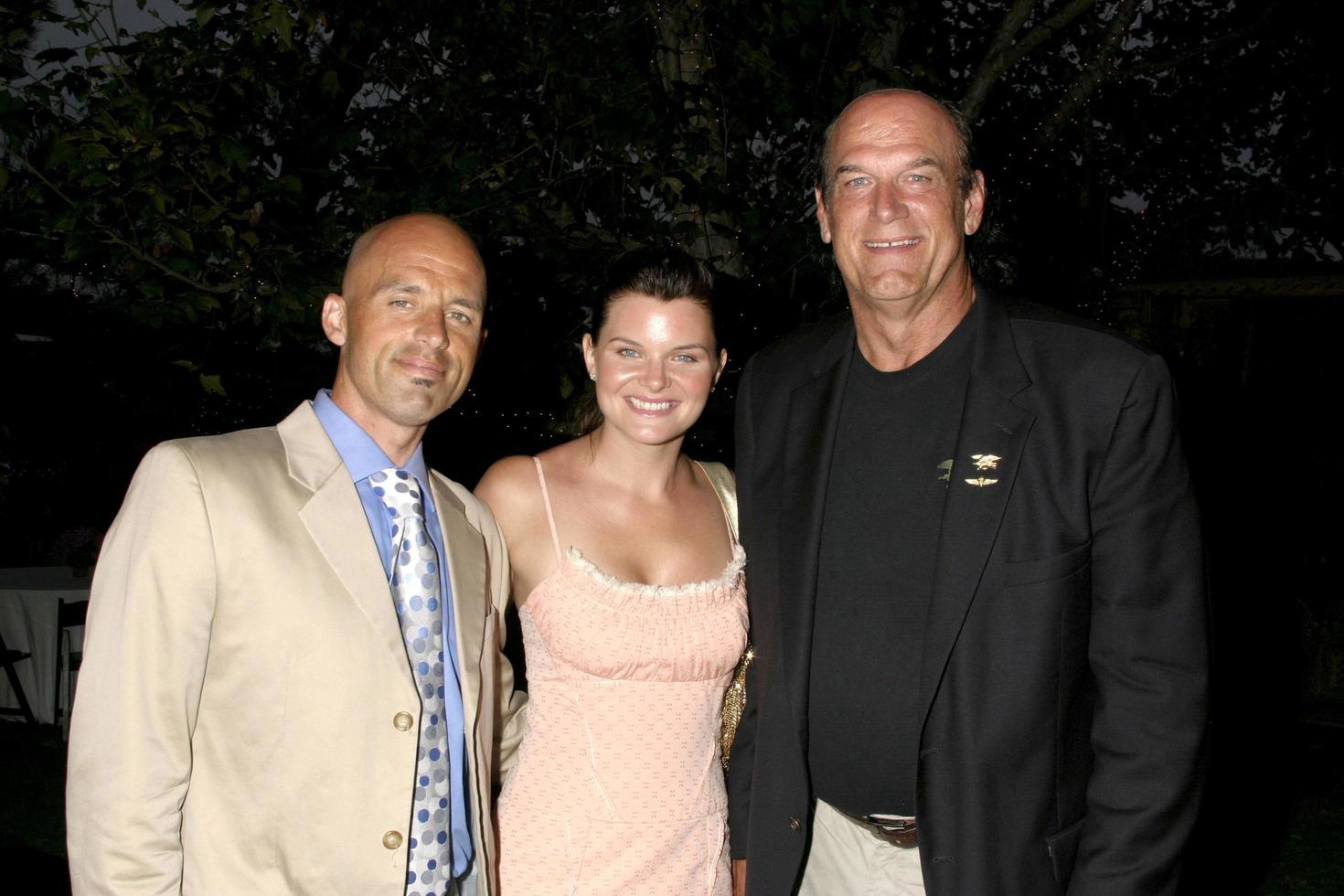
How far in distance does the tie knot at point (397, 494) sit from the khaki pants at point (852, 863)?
3.48ft

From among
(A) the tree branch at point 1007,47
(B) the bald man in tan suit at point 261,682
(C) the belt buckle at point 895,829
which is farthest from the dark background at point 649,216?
(B) the bald man in tan suit at point 261,682

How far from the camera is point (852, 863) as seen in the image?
7.22 ft

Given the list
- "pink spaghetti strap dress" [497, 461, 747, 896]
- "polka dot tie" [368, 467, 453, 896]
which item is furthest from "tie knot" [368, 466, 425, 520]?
"pink spaghetti strap dress" [497, 461, 747, 896]

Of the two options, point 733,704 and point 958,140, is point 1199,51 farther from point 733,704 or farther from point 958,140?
point 733,704

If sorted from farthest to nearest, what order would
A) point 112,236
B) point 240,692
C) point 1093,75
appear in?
point 1093,75 < point 112,236 < point 240,692

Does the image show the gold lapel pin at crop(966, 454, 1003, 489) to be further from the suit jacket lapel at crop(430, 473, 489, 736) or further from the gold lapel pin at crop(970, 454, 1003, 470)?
the suit jacket lapel at crop(430, 473, 489, 736)

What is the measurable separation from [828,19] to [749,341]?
1475 mm

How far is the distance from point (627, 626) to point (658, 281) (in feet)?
2.72

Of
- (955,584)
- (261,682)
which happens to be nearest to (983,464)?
(955,584)

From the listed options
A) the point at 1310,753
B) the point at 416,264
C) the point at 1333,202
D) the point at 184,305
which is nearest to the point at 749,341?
the point at 184,305

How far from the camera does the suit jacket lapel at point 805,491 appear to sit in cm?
216

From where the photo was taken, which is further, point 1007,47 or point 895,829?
point 1007,47

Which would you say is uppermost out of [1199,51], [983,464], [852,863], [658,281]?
[1199,51]

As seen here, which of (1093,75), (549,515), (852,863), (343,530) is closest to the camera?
(343,530)
